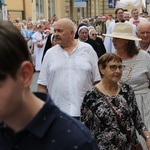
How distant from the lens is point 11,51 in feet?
5.34

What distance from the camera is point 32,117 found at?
1.72 meters

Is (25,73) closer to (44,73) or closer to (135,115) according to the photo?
(135,115)

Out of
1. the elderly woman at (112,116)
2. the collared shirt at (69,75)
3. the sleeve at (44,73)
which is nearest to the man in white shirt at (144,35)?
the collared shirt at (69,75)

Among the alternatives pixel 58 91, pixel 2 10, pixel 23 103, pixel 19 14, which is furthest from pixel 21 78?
pixel 19 14

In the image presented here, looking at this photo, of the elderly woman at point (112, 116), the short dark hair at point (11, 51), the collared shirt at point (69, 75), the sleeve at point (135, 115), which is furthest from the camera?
the collared shirt at point (69, 75)

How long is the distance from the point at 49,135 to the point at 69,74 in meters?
3.64

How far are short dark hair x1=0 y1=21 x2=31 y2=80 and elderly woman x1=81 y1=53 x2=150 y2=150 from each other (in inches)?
96.1

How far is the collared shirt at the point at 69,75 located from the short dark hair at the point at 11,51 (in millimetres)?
3635

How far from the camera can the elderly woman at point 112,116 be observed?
4078 millimetres

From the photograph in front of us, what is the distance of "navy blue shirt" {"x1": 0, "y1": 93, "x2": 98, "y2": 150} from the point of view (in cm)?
171

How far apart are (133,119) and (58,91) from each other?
4.41ft

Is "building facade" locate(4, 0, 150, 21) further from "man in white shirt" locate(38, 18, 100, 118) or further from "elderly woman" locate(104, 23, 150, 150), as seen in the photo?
"elderly woman" locate(104, 23, 150, 150)

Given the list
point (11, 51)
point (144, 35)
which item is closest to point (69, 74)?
point (144, 35)

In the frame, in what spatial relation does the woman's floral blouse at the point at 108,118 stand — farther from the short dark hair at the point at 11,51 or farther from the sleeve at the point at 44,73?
the short dark hair at the point at 11,51
